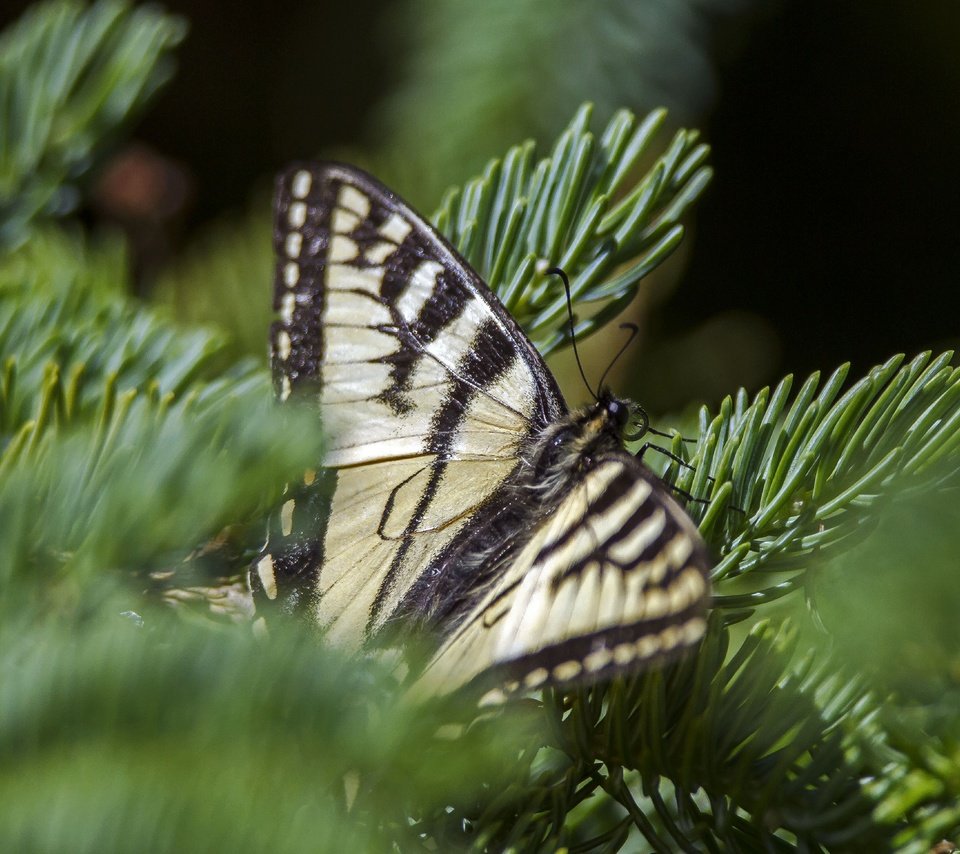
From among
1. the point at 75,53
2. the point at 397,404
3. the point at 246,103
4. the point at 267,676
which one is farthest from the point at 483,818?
the point at 246,103

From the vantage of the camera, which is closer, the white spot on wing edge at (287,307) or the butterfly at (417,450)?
the butterfly at (417,450)

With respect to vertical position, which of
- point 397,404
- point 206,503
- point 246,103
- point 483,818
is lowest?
point 483,818

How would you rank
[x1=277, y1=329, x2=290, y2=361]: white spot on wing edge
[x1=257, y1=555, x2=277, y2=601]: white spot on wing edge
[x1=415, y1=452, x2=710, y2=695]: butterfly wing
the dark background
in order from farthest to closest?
the dark background, [x1=277, y1=329, x2=290, y2=361]: white spot on wing edge, [x1=257, y1=555, x2=277, y2=601]: white spot on wing edge, [x1=415, y1=452, x2=710, y2=695]: butterfly wing

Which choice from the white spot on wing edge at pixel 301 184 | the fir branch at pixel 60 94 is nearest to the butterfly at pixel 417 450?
the white spot on wing edge at pixel 301 184

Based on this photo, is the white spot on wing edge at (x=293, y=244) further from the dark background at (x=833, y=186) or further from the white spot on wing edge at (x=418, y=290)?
the dark background at (x=833, y=186)

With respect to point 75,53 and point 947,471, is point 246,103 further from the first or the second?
point 947,471

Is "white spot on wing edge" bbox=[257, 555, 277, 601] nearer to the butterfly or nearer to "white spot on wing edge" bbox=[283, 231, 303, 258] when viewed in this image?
the butterfly

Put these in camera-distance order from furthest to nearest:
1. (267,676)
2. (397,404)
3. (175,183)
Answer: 1. (175,183)
2. (397,404)
3. (267,676)

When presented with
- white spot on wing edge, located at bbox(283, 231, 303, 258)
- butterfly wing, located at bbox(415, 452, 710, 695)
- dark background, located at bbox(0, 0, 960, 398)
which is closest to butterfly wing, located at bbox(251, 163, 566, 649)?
white spot on wing edge, located at bbox(283, 231, 303, 258)
